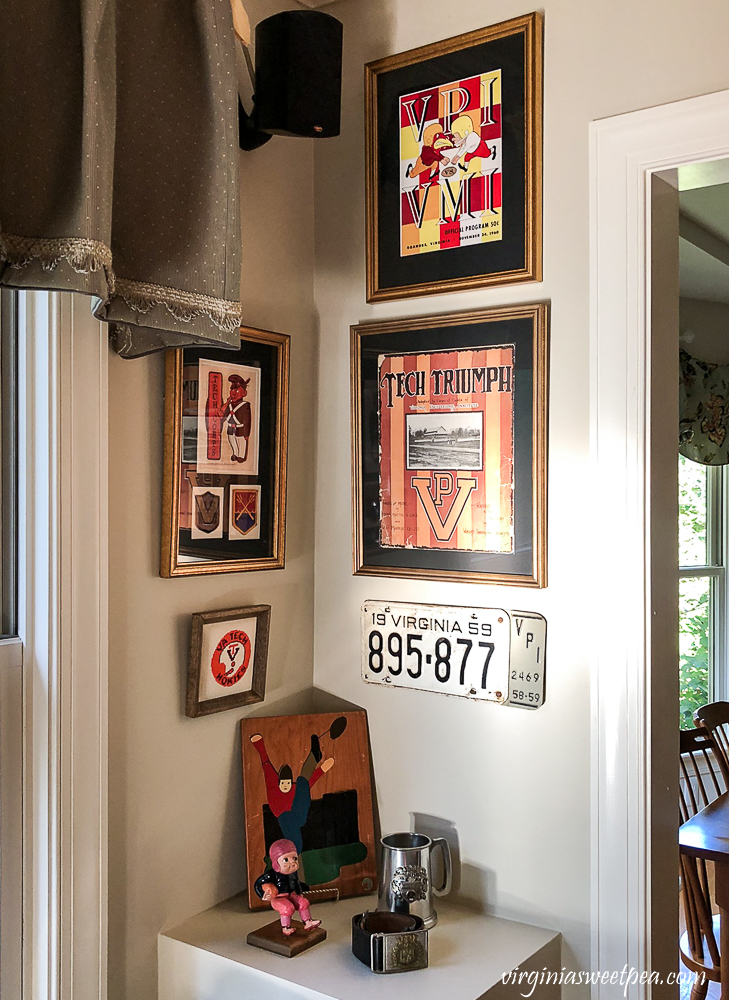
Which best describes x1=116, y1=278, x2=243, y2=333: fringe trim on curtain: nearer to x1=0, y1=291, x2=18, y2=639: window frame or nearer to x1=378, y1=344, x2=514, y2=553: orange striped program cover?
x1=0, y1=291, x2=18, y2=639: window frame

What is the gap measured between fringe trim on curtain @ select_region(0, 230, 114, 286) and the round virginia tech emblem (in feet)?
2.50

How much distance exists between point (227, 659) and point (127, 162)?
0.88 metres

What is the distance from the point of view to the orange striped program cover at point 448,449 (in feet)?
5.36

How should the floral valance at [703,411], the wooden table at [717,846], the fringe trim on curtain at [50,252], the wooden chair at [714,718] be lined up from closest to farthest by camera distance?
the fringe trim on curtain at [50,252], the wooden table at [717,846], the wooden chair at [714,718], the floral valance at [703,411]

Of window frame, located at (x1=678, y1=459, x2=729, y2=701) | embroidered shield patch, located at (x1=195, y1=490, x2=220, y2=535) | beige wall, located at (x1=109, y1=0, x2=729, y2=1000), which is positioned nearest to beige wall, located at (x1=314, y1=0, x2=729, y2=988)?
beige wall, located at (x1=109, y1=0, x2=729, y2=1000)

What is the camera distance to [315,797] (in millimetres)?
1735

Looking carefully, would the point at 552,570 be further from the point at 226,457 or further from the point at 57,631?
the point at 57,631

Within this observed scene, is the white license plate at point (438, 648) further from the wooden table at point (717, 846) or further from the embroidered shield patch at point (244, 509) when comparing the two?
the wooden table at point (717, 846)

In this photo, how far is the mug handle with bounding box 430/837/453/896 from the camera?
1.63 m

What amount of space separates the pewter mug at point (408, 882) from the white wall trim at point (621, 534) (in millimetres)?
290

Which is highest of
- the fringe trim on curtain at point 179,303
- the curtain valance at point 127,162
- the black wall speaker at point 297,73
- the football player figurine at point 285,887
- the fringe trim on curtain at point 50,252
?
the black wall speaker at point 297,73

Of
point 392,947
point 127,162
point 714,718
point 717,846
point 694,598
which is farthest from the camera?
point 694,598

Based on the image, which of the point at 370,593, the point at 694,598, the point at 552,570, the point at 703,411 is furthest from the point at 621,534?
the point at 694,598

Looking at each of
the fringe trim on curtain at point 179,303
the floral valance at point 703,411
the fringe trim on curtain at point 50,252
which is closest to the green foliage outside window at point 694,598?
the floral valance at point 703,411
